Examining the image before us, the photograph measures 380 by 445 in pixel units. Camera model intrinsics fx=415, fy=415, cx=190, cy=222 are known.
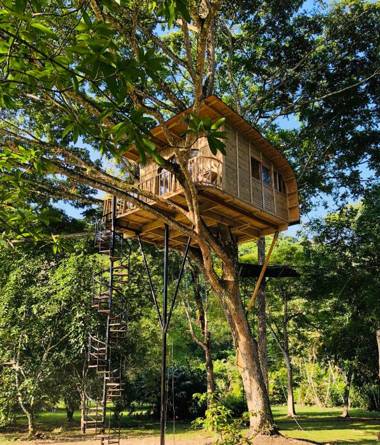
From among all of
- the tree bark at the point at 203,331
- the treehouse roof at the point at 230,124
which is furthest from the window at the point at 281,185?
the tree bark at the point at 203,331

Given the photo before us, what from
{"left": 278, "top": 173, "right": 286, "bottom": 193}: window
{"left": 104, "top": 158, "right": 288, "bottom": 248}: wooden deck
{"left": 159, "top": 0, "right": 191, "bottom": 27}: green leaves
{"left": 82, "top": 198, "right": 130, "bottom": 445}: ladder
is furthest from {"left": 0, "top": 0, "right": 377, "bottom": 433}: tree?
{"left": 278, "top": 173, "right": 286, "bottom": 193}: window

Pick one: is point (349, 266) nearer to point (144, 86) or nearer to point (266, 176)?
point (266, 176)

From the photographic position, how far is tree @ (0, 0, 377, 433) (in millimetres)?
2365

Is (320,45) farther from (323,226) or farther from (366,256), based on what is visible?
(366,256)

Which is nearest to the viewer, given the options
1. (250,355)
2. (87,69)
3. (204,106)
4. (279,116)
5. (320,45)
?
(87,69)

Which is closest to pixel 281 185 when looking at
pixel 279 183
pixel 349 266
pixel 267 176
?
pixel 279 183

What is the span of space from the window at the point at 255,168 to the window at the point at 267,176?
0.29 m

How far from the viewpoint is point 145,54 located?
7.43ft

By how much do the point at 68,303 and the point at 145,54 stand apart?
17.0 m

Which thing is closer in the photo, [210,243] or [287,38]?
[210,243]

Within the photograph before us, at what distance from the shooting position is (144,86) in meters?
3.90

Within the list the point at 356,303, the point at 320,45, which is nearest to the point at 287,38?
the point at 320,45

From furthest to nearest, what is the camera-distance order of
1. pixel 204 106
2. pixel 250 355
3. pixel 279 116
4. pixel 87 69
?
pixel 279 116 → pixel 250 355 → pixel 204 106 → pixel 87 69

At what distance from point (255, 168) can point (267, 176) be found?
753mm
